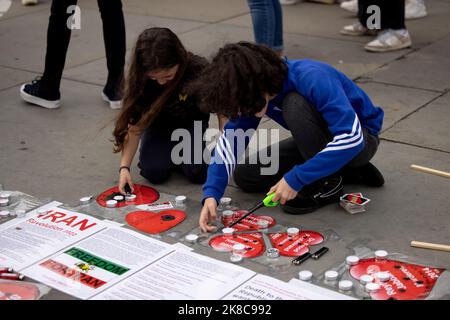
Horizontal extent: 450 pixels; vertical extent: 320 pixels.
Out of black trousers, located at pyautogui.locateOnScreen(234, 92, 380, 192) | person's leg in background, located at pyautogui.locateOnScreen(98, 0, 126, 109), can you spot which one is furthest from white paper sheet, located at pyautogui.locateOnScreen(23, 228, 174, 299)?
person's leg in background, located at pyautogui.locateOnScreen(98, 0, 126, 109)

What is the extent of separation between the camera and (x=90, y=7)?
668 cm

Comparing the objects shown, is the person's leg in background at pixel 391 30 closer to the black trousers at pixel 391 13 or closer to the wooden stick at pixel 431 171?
the black trousers at pixel 391 13

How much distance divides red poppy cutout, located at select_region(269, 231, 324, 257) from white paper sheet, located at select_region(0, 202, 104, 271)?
0.69 m

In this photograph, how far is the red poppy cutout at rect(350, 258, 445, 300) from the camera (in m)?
2.45

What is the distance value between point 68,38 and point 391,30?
218 cm

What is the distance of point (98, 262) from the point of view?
271 centimetres

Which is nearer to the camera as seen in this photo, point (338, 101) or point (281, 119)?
point (338, 101)

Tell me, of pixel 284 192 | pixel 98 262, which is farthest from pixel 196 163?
pixel 98 262

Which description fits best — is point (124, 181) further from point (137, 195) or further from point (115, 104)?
point (115, 104)

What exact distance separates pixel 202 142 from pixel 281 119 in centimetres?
55

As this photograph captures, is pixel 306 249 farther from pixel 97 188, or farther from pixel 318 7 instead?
pixel 318 7

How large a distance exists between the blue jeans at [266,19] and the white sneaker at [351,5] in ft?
5.01
